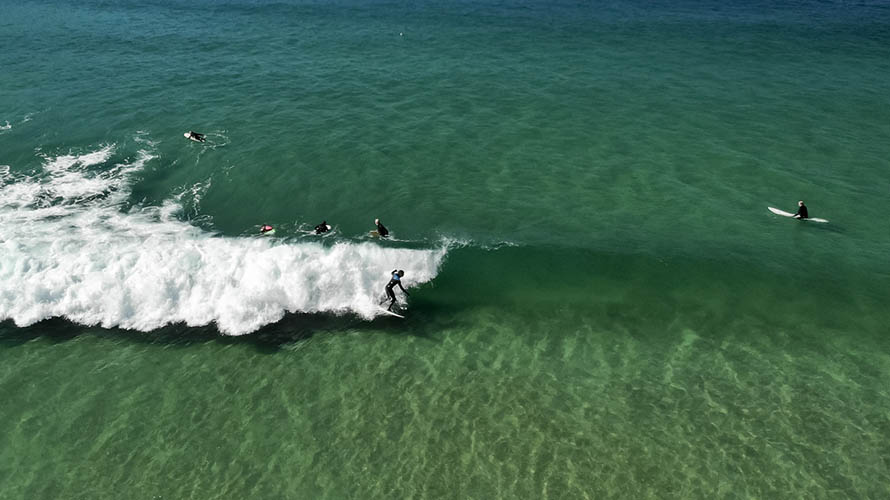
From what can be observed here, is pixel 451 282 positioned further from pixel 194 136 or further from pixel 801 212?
pixel 194 136

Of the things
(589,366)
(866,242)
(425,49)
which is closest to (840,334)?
(866,242)

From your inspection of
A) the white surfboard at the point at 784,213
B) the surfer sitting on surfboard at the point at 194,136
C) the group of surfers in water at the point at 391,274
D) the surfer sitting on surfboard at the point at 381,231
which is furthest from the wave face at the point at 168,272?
the white surfboard at the point at 784,213

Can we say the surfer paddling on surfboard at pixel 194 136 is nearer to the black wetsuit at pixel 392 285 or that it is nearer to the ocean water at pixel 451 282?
the ocean water at pixel 451 282

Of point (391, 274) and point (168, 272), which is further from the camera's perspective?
point (391, 274)

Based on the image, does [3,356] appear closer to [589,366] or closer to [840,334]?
[589,366]

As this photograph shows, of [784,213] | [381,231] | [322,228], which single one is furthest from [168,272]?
[784,213]

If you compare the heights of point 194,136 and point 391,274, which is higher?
point 194,136

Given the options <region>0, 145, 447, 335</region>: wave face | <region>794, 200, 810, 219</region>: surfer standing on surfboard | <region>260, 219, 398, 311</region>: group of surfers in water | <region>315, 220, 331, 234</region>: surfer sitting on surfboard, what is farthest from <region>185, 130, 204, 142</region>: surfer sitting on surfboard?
<region>794, 200, 810, 219</region>: surfer standing on surfboard

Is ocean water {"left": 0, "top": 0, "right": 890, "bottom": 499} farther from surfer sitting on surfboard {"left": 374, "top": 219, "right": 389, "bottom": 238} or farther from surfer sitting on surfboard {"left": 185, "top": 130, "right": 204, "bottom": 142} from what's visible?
surfer sitting on surfboard {"left": 185, "top": 130, "right": 204, "bottom": 142}
